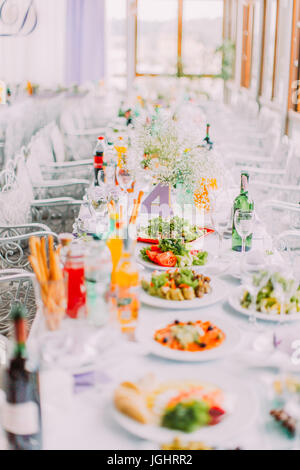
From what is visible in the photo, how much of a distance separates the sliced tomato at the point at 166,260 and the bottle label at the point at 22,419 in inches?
34.4

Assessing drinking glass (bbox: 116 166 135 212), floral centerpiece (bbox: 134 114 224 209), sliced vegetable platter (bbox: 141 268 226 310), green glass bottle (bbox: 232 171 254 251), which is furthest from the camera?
drinking glass (bbox: 116 166 135 212)

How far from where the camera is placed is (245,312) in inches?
58.7

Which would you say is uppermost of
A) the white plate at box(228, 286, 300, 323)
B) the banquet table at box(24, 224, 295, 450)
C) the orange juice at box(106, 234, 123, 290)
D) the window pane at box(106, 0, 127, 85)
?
the window pane at box(106, 0, 127, 85)

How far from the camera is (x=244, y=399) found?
109cm

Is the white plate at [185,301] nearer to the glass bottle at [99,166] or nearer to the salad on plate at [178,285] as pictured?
the salad on plate at [178,285]

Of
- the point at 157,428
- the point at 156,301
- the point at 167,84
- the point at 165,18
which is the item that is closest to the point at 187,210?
the point at 156,301

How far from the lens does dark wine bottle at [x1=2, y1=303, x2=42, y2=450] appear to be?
1.03 m

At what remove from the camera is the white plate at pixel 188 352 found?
1254 mm

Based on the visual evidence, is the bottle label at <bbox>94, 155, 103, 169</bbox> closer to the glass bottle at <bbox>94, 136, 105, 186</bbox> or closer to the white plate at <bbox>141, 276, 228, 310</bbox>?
the glass bottle at <bbox>94, 136, 105, 186</bbox>

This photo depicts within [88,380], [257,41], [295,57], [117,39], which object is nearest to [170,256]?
[88,380]

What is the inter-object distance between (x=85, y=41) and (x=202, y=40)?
2571 millimetres

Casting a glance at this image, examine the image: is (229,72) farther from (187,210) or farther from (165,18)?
(187,210)

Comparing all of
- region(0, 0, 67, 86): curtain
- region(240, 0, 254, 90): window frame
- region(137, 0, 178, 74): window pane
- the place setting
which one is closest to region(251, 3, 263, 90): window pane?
region(240, 0, 254, 90): window frame

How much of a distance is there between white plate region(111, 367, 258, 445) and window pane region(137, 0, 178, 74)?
10734 mm
